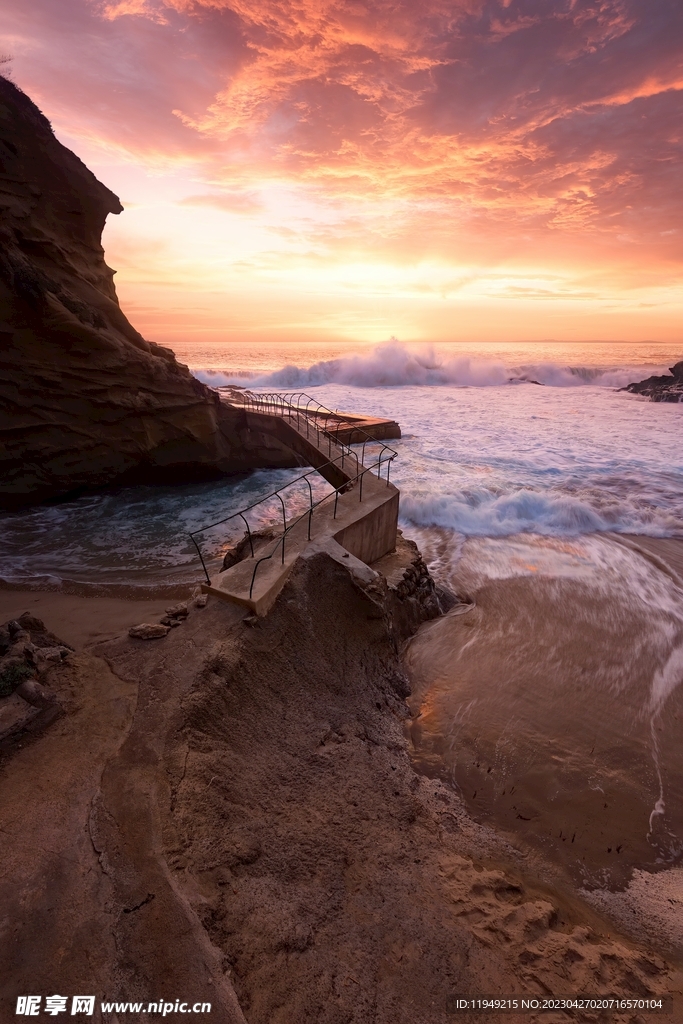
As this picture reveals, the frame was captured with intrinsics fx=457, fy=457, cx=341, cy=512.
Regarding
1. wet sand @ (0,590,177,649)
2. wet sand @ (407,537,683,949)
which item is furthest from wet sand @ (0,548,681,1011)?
wet sand @ (0,590,177,649)

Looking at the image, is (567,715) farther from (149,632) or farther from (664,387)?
(664,387)

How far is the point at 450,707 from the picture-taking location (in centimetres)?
611

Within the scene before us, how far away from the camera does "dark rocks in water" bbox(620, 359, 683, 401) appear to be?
3803cm

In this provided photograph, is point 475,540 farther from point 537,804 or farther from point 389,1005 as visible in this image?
point 389,1005

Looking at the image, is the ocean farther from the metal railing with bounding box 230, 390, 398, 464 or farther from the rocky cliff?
the metal railing with bounding box 230, 390, 398, 464

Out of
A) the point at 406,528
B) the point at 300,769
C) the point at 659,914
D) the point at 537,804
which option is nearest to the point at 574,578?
the point at 406,528

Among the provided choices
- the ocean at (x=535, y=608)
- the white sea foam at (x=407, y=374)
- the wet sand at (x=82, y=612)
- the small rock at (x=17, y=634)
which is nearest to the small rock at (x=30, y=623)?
the small rock at (x=17, y=634)

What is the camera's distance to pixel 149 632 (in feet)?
17.3

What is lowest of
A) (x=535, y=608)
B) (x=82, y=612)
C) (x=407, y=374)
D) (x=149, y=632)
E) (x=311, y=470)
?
(x=535, y=608)

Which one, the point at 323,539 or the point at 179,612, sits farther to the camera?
the point at 323,539

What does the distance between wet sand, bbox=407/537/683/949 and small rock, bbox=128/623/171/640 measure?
3.28 metres

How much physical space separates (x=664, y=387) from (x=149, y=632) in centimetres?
4842

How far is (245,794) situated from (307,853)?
0.67 metres

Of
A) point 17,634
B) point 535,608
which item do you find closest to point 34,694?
point 17,634
